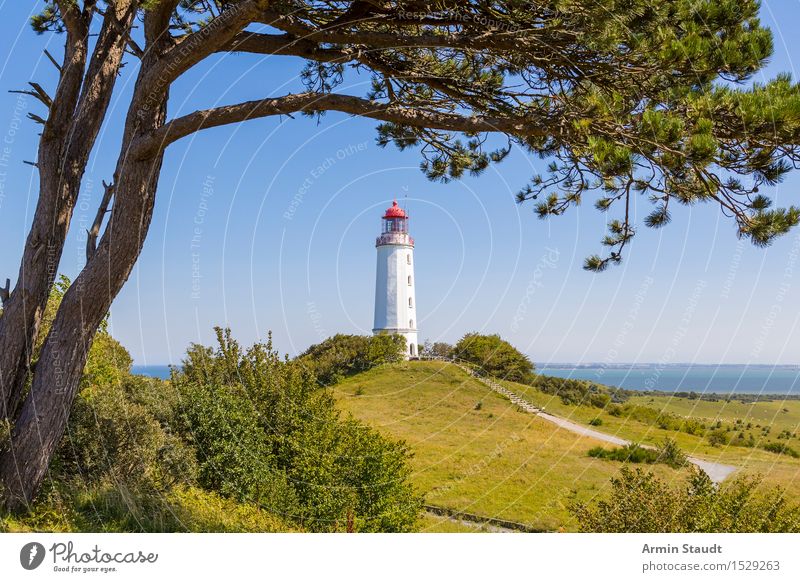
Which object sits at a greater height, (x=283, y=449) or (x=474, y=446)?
(x=283, y=449)

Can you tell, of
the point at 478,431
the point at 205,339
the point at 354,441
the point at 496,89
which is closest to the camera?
the point at 496,89

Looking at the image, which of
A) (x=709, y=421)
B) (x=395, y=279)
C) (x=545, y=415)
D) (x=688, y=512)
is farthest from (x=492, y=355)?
(x=688, y=512)

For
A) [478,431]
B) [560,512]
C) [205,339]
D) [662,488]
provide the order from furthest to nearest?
[478,431] < [560,512] < [205,339] < [662,488]

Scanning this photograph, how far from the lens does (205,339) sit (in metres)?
13.8

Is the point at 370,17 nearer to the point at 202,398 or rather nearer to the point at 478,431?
the point at 202,398

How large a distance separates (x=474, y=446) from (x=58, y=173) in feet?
69.0

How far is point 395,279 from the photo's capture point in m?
30.9

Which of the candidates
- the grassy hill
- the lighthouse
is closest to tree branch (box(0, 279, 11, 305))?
the grassy hill

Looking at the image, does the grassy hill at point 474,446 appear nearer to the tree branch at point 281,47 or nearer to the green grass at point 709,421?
the green grass at point 709,421

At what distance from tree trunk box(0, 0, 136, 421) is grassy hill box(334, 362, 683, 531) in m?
10.3

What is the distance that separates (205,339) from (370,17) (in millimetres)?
8620

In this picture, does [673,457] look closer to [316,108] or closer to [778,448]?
[778,448]
